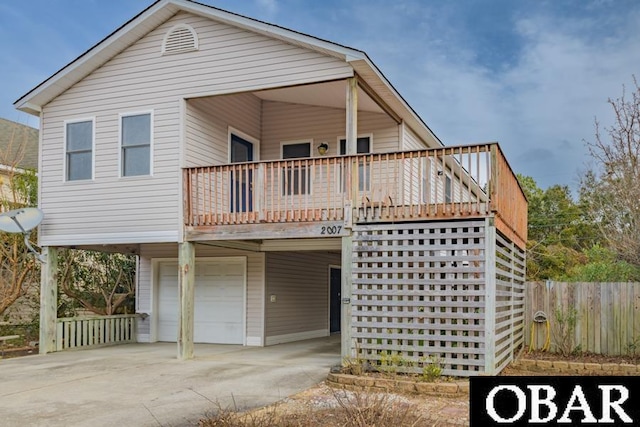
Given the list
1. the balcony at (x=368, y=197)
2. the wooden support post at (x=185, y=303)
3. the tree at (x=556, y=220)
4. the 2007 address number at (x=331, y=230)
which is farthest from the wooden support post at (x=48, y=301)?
the tree at (x=556, y=220)

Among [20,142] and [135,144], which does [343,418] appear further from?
[20,142]

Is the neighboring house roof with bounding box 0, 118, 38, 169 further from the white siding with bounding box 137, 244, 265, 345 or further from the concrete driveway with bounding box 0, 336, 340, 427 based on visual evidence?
the concrete driveway with bounding box 0, 336, 340, 427

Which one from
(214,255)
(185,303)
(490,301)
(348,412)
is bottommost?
(348,412)

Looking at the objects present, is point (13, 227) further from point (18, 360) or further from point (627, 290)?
point (627, 290)

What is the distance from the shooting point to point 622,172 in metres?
13.7

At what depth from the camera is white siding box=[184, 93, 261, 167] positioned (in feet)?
38.8

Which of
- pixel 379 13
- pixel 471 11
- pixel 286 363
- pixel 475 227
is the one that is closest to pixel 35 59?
pixel 379 13

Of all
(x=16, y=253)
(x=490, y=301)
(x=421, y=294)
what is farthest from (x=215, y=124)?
(x=490, y=301)

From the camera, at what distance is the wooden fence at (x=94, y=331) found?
12.9 metres

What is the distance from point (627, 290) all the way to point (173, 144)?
892 cm

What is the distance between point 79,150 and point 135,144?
4.66ft

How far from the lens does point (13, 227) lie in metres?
11.7

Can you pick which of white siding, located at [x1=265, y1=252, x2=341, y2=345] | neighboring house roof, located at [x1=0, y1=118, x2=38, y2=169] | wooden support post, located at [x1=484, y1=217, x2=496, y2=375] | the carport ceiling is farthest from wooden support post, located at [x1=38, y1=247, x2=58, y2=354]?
wooden support post, located at [x1=484, y1=217, x2=496, y2=375]
